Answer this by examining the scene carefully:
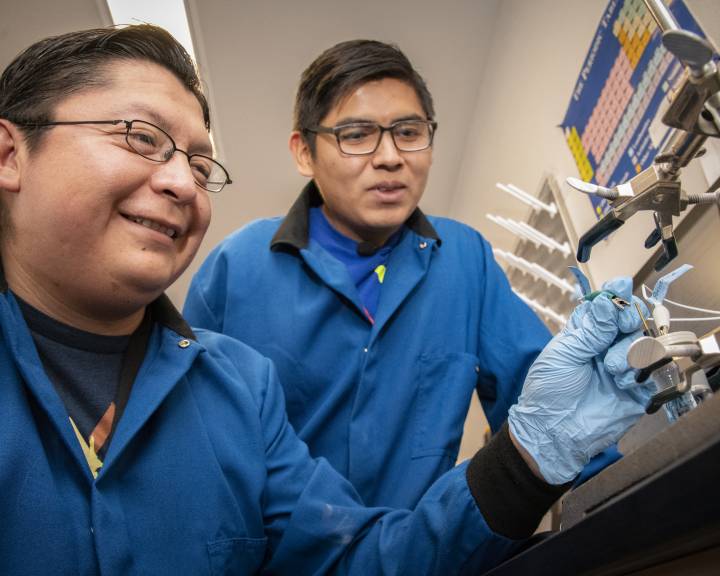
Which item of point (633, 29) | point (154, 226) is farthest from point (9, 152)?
point (633, 29)

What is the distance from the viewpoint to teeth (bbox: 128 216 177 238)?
107cm

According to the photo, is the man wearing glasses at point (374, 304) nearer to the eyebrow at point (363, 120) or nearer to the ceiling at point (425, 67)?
the eyebrow at point (363, 120)

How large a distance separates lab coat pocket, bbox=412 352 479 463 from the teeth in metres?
0.71

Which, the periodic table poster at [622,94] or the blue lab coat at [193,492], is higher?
the periodic table poster at [622,94]

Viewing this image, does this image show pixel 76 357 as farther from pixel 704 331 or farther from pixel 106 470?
pixel 704 331

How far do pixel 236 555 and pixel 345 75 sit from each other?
45.7 inches

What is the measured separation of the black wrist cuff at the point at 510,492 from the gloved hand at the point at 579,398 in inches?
1.0

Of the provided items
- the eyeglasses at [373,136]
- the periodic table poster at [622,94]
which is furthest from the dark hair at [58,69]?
the periodic table poster at [622,94]

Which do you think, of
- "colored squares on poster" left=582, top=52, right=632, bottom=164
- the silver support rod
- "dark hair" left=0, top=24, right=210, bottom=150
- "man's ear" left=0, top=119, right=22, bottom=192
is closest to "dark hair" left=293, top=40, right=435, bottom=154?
"colored squares on poster" left=582, top=52, right=632, bottom=164

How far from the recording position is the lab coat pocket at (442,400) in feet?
4.95

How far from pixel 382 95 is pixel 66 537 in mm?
1212

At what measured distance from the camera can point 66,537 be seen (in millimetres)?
922

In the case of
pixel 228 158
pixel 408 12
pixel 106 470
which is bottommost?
pixel 106 470

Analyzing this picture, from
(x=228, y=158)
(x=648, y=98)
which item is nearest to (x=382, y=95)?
(x=648, y=98)
